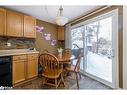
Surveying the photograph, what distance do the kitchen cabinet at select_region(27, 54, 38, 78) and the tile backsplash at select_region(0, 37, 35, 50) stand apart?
0.49m

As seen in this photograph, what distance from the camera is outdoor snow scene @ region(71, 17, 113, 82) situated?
9.86 feet

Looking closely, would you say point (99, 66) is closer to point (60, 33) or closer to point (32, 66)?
point (32, 66)

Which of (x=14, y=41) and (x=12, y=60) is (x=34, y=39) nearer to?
(x=14, y=41)

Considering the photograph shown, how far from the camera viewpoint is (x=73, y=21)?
433 centimetres

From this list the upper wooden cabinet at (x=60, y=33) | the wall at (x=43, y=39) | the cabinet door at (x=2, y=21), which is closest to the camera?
the cabinet door at (x=2, y=21)

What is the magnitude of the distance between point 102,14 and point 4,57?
2.39 m

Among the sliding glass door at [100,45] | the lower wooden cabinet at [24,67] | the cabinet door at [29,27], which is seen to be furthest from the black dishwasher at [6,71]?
the sliding glass door at [100,45]

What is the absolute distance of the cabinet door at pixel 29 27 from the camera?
11.2 ft

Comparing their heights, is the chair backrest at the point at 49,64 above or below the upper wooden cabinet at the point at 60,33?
below

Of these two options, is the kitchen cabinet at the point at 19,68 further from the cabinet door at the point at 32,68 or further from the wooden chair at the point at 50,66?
the wooden chair at the point at 50,66

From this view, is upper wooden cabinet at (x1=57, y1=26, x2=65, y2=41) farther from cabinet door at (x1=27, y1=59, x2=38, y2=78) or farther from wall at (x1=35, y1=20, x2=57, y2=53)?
cabinet door at (x1=27, y1=59, x2=38, y2=78)

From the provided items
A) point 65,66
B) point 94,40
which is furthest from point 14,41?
point 94,40

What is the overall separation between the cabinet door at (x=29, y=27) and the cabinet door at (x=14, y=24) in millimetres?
151
